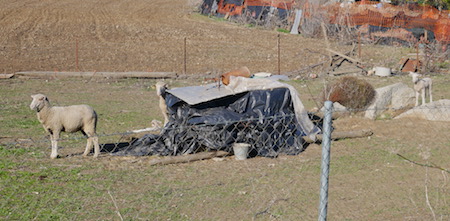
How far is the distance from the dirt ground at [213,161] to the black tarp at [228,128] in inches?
15.0

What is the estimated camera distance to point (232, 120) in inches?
425

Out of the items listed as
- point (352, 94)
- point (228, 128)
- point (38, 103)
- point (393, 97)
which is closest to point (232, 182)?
point (228, 128)

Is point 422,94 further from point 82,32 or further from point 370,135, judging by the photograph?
point 82,32

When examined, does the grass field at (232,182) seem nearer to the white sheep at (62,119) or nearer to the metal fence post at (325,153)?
the white sheep at (62,119)

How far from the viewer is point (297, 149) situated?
11211 mm

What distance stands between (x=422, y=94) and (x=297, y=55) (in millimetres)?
10261

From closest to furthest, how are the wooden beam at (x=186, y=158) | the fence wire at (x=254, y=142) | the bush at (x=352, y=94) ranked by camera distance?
the wooden beam at (x=186, y=158) < the fence wire at (x=254, y=142) < the bush at (x=352, y=94)

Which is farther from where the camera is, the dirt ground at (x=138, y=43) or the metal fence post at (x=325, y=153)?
the dirt ground at (x=138, y=43)

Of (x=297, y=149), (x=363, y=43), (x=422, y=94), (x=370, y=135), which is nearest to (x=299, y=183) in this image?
(x=297, y=149)

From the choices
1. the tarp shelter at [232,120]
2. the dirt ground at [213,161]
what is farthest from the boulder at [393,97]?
the tarp shelter at [232,120]

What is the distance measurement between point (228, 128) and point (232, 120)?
18 centimetres

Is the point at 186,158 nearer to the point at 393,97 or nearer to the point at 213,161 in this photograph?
the point at 213,161

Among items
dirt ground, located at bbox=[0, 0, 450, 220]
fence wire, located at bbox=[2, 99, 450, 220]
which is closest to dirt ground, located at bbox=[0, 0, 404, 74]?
dirt ground, located at bbox=[0, 0, 450, 220]

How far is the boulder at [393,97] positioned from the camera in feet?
48.3
